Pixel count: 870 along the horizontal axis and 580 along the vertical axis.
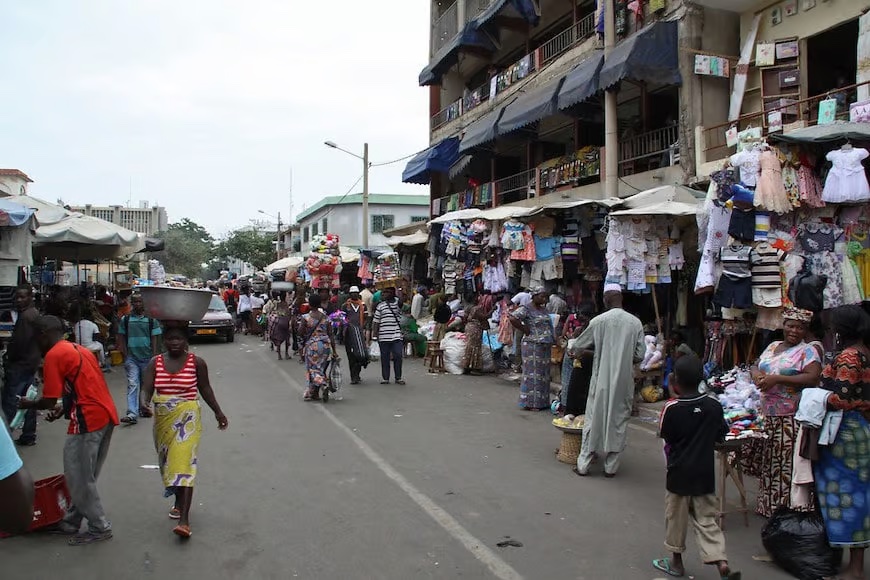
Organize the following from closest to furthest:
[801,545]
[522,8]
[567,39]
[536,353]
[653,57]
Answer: [801,545], [536,353], [653,57], [567,39], [522,8]

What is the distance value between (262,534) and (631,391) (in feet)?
12.7

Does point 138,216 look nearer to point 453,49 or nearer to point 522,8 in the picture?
point 453,49

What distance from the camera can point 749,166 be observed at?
8367 mm

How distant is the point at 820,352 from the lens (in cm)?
550

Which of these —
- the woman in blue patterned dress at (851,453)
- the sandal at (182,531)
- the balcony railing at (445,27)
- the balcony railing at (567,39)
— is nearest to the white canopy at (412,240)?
the balcony railing at (567,39)

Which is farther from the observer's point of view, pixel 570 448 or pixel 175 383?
pixel 570 448

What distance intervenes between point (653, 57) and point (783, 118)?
2849 millimetres

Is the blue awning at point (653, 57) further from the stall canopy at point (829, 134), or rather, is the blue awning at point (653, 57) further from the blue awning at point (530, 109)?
the stall canopy at point (829, 134)

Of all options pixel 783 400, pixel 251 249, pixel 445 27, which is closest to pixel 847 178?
pixel 783 400

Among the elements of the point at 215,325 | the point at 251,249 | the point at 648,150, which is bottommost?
the point at 215,325

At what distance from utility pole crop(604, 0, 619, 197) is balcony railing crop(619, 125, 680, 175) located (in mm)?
454

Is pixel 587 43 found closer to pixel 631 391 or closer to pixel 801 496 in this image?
pixel 631 391

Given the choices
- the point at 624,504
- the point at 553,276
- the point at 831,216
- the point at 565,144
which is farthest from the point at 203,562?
the point at 565,144

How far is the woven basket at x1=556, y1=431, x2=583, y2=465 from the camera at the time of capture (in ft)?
24.4
